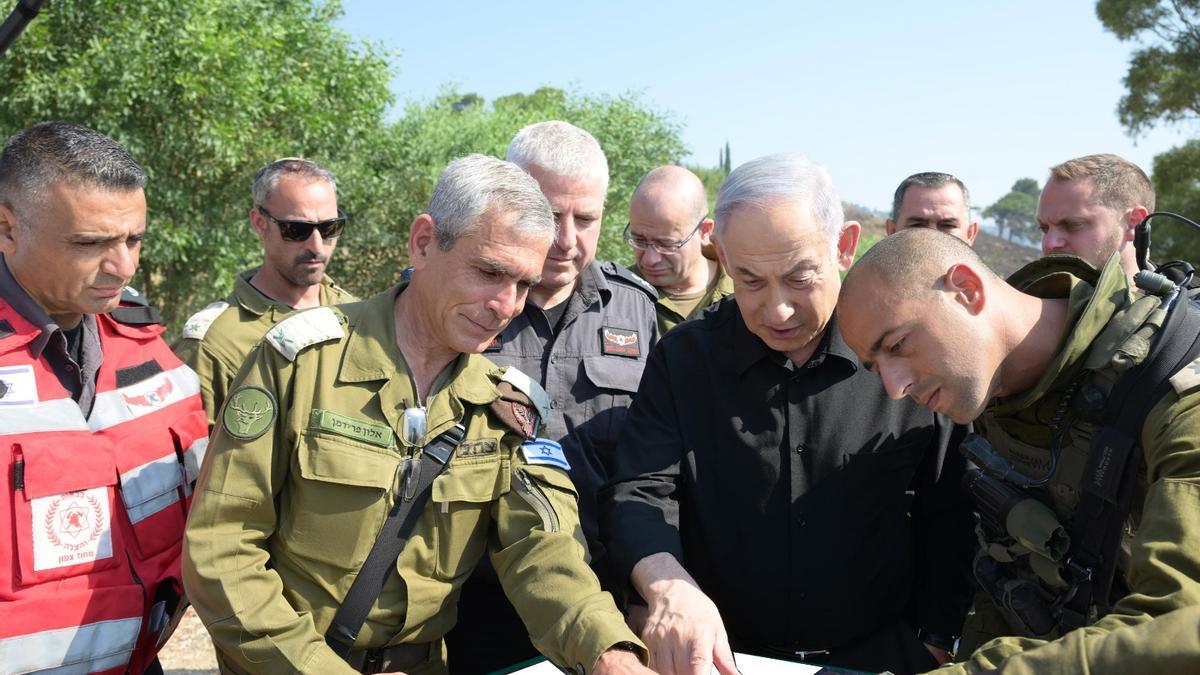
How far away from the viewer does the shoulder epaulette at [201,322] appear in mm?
4402

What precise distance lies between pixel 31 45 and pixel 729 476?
11.2 m

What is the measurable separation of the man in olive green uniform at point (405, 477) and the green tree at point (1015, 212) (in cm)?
6546

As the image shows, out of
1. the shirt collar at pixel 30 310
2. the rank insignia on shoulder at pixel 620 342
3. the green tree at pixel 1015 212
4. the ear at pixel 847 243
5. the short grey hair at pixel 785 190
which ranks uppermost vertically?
the short grey hair at pixel 785 190

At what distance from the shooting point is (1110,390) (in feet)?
7.07

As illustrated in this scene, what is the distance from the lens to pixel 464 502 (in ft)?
8.50

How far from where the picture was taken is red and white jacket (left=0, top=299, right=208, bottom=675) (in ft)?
8.03

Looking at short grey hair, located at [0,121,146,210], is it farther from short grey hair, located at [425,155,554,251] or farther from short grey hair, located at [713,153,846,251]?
short grey hair, located at [713,153,846,251]

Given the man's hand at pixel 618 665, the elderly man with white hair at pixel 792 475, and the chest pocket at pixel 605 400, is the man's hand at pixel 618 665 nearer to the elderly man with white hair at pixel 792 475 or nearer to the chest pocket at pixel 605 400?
Result: the elderly man with white hair at pixel 792 475

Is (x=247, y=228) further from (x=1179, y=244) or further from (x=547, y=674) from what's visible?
(x=1179, y=244)

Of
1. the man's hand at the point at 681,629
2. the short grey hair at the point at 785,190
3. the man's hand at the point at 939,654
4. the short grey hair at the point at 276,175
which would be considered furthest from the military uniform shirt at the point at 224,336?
the man's hand at the point at 939,654

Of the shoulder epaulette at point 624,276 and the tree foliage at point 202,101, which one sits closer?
the shoulder epaulette at point 624,276

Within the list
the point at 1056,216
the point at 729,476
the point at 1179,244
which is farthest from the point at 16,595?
the point at 1179,244

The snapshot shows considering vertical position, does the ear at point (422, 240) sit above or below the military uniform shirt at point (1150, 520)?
above

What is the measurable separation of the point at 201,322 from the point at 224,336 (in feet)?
0.69
